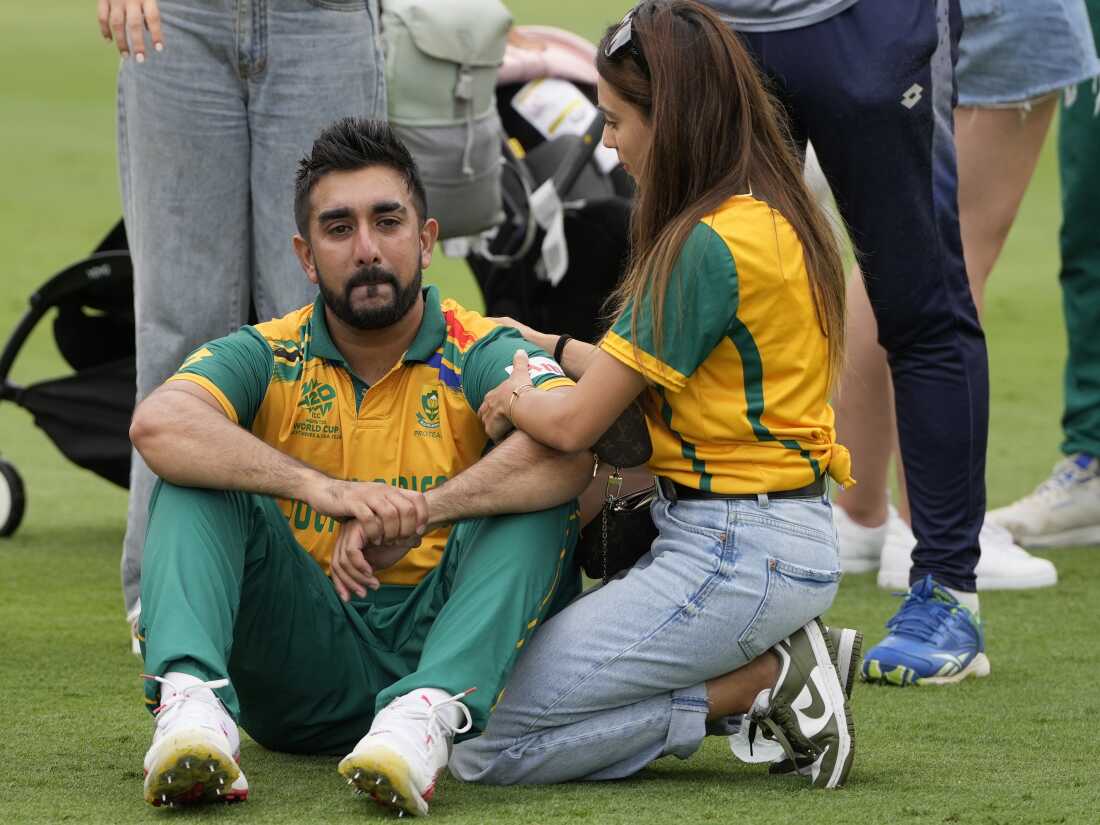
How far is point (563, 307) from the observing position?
5848mm

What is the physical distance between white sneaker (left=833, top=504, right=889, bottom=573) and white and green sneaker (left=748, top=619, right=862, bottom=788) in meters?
1.82

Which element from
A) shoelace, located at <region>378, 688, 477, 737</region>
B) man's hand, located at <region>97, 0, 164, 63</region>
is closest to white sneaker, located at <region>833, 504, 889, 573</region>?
man's hand, located at <region>97, 0, 164, 63</region>

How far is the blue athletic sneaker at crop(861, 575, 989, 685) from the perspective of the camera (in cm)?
338

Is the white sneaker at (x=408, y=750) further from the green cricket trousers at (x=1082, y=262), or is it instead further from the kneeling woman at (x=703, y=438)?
the green cricket trousers at (x=1082, y=262)

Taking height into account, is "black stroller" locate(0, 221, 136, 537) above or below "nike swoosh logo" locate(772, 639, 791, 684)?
below

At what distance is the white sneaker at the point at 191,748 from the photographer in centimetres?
233

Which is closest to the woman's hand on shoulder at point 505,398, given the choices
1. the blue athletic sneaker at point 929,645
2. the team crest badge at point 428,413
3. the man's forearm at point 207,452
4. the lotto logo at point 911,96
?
the team crest badge at point 428,413

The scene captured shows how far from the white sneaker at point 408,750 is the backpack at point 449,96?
1.78 m

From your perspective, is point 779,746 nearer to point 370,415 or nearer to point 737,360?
point 737,360

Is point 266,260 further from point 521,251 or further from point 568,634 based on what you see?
point 521,251

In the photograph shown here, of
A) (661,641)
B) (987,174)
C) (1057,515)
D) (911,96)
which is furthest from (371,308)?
(1057,515)

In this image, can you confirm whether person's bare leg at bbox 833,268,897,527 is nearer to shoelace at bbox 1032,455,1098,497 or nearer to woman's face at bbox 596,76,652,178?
shoelace at bbox 1032,455,1098,497

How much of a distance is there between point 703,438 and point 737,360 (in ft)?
0.40

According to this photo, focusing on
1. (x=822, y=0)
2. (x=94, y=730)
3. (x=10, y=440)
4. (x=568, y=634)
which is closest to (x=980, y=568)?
(x=822, y=0)
